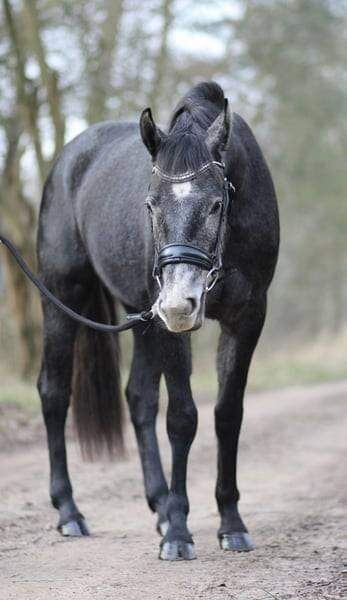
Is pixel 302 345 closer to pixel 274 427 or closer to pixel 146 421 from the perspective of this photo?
pixel 274 427

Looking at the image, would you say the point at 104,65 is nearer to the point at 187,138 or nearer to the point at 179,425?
the point at 179,425

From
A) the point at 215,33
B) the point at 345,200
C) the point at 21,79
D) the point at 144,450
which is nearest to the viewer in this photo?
the point at 144,450

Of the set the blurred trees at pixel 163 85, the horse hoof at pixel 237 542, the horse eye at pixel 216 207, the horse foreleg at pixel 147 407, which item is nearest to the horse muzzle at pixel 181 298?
the horse eye at pixel 216 207

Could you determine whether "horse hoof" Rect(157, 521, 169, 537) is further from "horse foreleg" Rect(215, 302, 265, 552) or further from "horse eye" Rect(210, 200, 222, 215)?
"horse eye" Rect(210, 200, 222, 215)

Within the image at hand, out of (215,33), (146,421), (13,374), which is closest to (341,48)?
(215,33)

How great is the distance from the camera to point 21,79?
13.5m

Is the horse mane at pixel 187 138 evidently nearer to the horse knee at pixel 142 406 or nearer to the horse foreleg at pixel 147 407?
the horse foreleg at pixel 147 407

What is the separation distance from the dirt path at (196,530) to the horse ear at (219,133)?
1.86 metres

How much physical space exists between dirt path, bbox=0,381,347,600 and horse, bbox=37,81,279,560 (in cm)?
22

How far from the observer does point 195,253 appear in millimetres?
4137

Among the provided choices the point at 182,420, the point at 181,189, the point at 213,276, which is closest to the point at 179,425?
the point at 182,420

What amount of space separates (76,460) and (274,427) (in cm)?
303

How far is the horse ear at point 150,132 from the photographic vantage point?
4309 millimetres

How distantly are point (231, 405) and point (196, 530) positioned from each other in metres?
0.89
